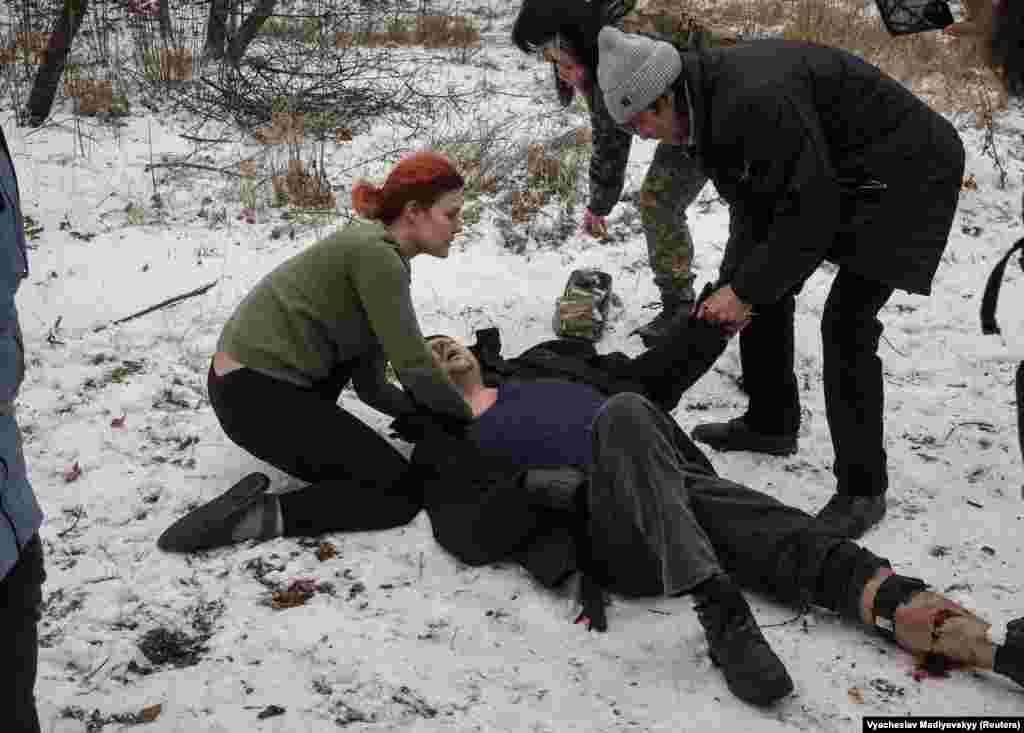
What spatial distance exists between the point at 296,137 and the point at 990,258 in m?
4.66

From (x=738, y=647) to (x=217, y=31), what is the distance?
726 centimetres

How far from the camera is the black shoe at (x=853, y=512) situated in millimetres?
3287

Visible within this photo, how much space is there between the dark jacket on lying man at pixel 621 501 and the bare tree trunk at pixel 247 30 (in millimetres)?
5193

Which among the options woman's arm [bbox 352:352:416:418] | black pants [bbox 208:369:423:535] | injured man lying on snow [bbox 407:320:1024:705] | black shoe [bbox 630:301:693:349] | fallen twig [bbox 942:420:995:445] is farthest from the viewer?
black shoe [bbox 630:301:693:349]

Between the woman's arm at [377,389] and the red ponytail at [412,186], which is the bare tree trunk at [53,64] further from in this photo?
the woman's arm at [377,389]

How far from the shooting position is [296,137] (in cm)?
625

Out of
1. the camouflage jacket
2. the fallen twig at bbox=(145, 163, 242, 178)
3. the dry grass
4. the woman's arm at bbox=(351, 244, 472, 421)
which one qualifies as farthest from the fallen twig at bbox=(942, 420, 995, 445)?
the dry grass

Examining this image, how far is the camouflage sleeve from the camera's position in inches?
172

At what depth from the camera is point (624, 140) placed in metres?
4.44

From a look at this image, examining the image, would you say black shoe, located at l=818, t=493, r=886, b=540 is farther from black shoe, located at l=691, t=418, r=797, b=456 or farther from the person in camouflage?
the person in camouflage

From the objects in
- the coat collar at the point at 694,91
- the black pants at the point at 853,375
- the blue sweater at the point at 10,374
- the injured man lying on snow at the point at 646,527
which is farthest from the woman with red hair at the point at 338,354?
the blue sweater at the point at 10,374

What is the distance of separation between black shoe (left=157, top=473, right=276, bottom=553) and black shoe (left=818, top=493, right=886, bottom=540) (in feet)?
6.85

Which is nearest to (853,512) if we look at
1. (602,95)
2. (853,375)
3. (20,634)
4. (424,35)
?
(853,375)

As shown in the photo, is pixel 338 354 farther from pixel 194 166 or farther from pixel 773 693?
pixel 194 166
